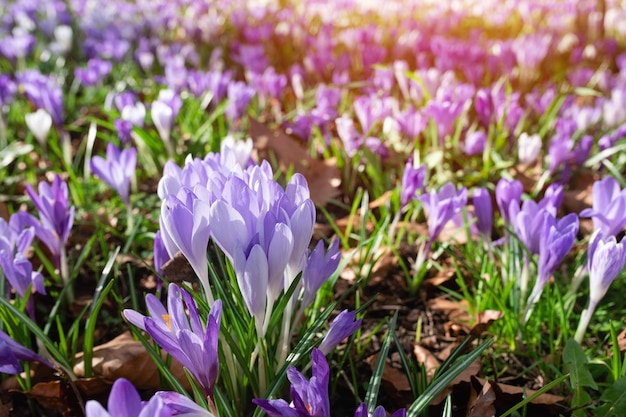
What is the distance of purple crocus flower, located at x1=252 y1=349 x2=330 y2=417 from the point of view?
2.88 feet

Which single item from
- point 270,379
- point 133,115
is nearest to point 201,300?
point 270,379

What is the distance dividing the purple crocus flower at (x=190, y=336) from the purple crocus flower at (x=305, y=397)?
0.10 m

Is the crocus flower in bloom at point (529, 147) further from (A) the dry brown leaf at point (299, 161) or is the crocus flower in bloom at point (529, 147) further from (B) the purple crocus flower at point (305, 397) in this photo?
(B) the purple crocus flower at point (305, 397)

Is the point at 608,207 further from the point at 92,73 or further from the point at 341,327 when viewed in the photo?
the point at 92,73

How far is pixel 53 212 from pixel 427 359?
42.4 inches

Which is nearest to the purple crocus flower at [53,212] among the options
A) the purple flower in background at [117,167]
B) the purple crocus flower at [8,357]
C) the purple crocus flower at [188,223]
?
the purple flower in background at [117,167]

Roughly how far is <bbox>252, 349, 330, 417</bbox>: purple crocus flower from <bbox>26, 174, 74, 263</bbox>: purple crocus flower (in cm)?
89

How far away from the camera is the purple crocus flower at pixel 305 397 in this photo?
2.88 feet

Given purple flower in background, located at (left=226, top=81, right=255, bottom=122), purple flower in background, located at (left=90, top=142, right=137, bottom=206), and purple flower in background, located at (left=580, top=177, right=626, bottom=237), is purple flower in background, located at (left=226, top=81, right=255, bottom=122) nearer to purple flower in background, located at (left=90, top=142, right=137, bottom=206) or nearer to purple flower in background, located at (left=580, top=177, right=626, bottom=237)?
purple flower in background, located at (left=90, top=142, right=137, bottom=206)

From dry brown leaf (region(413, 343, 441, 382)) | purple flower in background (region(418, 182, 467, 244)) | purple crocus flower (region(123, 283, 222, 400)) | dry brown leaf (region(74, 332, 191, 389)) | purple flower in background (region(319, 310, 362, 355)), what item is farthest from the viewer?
purple flower in background (region(418, 182, 467, 244))

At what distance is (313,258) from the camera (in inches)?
44.1

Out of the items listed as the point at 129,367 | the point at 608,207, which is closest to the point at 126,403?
the point at 129,367

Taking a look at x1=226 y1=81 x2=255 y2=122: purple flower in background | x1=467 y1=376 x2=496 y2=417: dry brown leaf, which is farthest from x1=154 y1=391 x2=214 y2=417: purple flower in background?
x1=226 y1=81 x2=255 y2=122: purple flower in background

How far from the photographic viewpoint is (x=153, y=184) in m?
2.58
